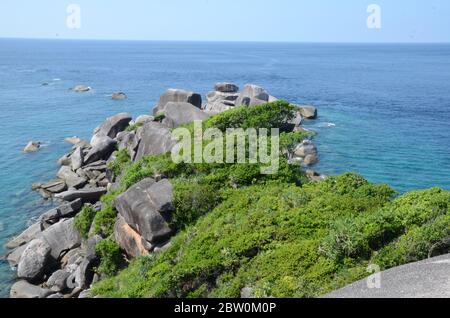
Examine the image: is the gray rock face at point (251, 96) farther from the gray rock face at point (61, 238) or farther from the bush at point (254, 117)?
the gray rock face at point (61, 238)

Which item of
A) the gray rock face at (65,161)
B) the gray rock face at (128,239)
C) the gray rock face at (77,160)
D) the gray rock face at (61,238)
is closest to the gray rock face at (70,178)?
the gray rock face at (77,160)

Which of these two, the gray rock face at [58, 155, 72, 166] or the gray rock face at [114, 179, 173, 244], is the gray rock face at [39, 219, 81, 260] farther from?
the gray rock face at [58, 155, 72, 166]

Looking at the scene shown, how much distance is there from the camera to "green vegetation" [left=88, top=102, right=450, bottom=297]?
16.7m

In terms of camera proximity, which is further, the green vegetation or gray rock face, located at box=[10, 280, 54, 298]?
gray rock face, located at box=[10, 280, 54, 298]

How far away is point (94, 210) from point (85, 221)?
1381 mm

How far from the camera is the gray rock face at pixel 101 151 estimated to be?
1615 inches

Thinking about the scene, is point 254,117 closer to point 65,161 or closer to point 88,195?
point 88,195

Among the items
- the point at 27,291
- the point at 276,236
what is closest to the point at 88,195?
the point at 27,291

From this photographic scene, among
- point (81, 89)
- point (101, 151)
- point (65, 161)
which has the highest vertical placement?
point (81, 89)

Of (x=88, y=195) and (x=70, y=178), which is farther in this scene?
(x=70, y=178)

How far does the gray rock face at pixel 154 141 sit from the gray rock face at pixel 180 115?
6.60ft

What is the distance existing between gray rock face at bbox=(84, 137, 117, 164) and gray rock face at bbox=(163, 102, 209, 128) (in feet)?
25.6

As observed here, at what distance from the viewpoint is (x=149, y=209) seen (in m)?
22.5

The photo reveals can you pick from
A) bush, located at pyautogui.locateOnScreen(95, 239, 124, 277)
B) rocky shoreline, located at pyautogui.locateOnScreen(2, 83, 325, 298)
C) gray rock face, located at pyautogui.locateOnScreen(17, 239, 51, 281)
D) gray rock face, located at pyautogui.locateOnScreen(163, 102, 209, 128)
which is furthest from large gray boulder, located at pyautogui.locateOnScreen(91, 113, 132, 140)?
bush, located at pyautogui.locateOnScreen(95, 239, 124, 277)
